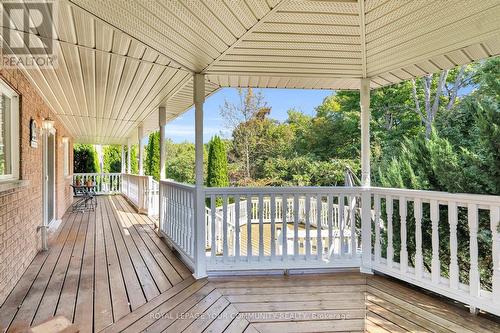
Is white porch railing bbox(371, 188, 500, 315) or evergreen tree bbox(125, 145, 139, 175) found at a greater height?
evergreen tree bbox(125, 145, 139, 175)

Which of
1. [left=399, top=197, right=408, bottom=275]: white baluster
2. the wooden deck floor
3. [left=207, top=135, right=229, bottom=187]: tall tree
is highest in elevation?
[left=207, top=135, right=229, bottom=187]: tall tree

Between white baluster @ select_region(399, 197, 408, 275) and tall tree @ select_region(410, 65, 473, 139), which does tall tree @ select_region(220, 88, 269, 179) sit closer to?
tall tree @ select_region(410, 65, 473, 139)

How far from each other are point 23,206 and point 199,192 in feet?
7.04

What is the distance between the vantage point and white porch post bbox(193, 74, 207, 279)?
138 inches

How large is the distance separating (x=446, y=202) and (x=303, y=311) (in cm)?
165

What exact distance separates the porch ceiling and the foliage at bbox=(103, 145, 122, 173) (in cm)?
1462

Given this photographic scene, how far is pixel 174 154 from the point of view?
21.5 meters

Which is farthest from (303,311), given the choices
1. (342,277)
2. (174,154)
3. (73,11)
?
(174,154)

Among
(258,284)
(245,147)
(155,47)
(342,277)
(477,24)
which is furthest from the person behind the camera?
(245,147)

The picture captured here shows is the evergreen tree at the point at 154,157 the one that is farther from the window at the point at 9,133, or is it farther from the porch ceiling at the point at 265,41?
the window at the point at 9,133

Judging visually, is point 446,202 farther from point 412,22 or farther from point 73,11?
point 73,11

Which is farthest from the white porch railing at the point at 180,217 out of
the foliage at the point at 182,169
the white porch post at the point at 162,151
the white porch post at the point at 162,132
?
the foliage at the point at 182,169

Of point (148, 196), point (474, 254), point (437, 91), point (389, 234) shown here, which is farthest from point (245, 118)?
point (474, 254)

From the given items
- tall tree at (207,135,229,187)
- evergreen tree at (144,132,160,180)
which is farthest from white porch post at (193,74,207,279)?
evergreen tree at (144,132,160,180)
